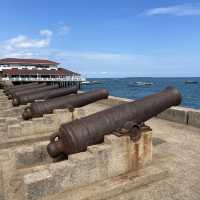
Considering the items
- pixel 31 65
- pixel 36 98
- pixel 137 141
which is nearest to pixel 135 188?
pixel 137 141

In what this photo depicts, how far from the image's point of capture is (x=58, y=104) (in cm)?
799

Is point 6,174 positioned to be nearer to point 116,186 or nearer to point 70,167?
point 70,167

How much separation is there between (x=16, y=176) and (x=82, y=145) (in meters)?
1.52

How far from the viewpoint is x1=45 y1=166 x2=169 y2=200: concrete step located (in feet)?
11.9

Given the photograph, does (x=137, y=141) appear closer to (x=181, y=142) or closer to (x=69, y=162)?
(x=69, y=162)

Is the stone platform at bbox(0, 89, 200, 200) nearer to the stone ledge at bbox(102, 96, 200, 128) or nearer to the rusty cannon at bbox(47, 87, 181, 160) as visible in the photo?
the rusty cannon at bbox(47, 87, 181, 160)

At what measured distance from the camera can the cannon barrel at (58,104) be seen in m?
7.70

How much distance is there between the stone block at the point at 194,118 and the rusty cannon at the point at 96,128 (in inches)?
163

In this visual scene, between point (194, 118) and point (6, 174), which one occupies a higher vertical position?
point (194, 118)

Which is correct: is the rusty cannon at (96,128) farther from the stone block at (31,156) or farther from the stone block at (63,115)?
the stone block at (63,115)

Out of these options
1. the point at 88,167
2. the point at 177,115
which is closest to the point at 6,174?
the point at 88,167

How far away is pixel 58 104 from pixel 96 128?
3893mm

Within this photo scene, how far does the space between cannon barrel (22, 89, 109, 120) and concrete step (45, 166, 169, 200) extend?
4207 mm

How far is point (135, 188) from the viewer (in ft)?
13.3
